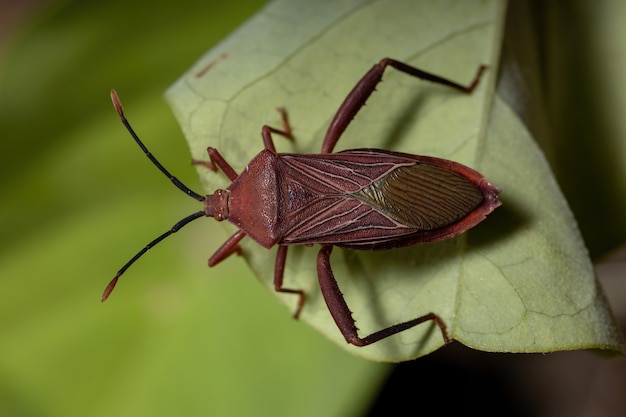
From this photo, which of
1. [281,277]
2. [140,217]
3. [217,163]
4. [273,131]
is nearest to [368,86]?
[273,131]

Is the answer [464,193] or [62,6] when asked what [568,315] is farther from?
[62,6]

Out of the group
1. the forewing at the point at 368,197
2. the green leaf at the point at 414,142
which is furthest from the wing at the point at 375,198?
the green leaf at the point at 414,142

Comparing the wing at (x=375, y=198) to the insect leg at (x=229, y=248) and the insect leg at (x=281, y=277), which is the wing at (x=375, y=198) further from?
the insect leg at (x=229, y=248)

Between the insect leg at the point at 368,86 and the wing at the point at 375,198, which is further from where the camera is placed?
the insect leg at the point at 368,86

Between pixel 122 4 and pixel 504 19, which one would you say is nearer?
pixel 504 19

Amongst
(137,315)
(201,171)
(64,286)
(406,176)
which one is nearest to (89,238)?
(64,286)

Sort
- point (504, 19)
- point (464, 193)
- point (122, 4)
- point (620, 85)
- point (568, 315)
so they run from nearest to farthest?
1. point (568, 315)
2. point (464, 193)
3. point (504, 19)
4. point (620, 85)
5. point (122, 4)

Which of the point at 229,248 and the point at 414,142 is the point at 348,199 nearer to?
the point at 414,142
